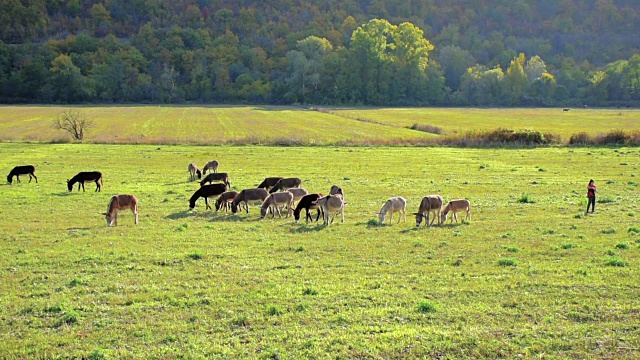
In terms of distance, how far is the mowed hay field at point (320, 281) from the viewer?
1011cm

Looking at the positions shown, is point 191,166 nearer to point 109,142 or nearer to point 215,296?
point 215,296

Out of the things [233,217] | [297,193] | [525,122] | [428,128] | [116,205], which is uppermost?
[525,122]

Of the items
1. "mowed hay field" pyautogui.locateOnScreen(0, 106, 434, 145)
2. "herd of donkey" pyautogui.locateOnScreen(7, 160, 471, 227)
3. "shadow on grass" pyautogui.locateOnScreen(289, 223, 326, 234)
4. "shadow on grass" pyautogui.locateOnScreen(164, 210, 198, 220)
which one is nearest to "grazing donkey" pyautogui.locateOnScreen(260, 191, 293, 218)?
"herd of donkey" pyautogui.locateOnScreen(7, 160, 471, 227)

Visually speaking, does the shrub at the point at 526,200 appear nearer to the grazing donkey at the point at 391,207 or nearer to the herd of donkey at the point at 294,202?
the herd of donkey at the point at 294,202

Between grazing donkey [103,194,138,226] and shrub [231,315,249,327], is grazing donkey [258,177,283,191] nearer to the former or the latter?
grazing donkey [103,194,138,226]

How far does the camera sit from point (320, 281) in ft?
44.9

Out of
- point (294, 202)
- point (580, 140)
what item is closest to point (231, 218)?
point (294, 202)

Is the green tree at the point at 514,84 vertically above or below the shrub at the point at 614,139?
above

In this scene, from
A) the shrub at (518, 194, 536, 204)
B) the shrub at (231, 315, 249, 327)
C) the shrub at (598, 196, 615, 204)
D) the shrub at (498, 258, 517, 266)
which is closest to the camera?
the shrub at (231, 315, 249, 327)

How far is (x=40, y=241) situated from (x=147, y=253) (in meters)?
4.22

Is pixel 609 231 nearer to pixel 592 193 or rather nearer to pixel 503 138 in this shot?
pixel 592 193

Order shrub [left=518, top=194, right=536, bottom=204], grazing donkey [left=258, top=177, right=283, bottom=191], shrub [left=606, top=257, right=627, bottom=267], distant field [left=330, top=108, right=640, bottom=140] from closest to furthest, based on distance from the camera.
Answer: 1. shrub [left=606, top=257, right=627, bottom=267]
2. shrub [left=518, top=194, right=536, bottom=204]
3. grazing donkey [left=258, top=177, right=283, bottom=191]
4. distant field [left=330, top=108, right=640, bottom=140]

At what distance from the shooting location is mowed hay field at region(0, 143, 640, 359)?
398 inches

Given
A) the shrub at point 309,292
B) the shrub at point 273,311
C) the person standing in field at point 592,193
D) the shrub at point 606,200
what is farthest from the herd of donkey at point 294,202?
the shrub at point 273,311
